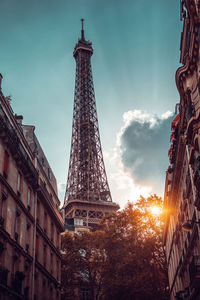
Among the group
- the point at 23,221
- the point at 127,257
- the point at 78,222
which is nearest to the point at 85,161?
the point at 78,222

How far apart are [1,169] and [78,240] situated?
3014 cm

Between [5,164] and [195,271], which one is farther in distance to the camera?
[5,164]

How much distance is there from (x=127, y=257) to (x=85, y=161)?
6617cm

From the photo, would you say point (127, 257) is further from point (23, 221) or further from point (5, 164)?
point (5, 164)

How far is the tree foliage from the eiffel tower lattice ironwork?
39.0m

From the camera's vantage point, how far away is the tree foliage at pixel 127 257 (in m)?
40.4

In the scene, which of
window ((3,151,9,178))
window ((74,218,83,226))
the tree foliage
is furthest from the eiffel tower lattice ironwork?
window ((3,151,9,178))

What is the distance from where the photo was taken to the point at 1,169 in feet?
76.6

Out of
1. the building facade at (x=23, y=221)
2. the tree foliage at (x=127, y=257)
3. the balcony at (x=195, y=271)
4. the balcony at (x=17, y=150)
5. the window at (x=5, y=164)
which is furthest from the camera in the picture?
the tree foliage at (x=127, y=257)

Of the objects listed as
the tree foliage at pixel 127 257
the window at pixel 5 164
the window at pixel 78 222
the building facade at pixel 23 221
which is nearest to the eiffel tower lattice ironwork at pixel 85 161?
the window at pixel 78 222

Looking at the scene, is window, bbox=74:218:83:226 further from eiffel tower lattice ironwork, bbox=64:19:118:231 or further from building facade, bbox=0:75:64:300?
building facade, bbox=0:75:64:300

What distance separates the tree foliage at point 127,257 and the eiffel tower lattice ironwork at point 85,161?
128 ft

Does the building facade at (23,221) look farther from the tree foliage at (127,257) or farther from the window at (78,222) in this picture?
the window at (78,222)

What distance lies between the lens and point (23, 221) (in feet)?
89.0
